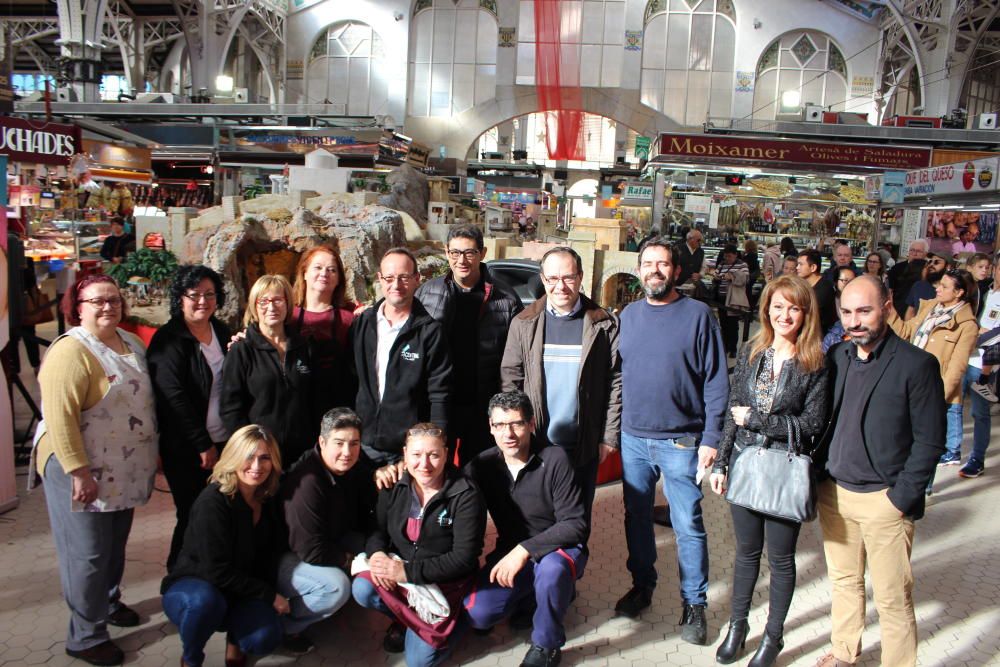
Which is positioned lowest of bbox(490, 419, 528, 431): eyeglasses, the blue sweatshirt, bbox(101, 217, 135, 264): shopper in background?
bbox(490, 419, 528, 431): eyeglasses

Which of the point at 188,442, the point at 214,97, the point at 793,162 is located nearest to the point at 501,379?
the point at 188,442

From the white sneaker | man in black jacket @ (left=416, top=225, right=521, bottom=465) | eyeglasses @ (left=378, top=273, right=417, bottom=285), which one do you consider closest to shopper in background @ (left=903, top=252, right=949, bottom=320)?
the white sneaker

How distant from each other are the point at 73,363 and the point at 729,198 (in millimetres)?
9841

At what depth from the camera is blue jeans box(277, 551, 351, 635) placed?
2805mm

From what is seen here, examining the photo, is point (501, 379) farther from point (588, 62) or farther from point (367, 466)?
point (588, 62)

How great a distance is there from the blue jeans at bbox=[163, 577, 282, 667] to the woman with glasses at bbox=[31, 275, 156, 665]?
1.21ft

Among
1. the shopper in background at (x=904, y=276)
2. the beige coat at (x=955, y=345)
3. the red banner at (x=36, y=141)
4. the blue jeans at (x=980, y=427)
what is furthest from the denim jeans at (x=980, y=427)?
the red banner at (x=36, y=141)

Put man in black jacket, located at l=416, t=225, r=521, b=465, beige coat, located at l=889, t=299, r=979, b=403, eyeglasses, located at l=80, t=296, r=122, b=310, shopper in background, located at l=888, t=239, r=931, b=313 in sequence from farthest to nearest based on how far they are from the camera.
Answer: shopper in background, located at l=888, t=239, r=931, b=313
beige coat, located at l=889, t=299, r=979, b=403
man in black jacket, located at l=416, t=225, r=521, b=465
eyeglasses, located at l=80, t=296, r=122, b=310

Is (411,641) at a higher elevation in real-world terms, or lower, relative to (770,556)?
lower

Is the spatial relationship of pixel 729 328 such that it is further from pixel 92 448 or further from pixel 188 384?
pixel 92 448

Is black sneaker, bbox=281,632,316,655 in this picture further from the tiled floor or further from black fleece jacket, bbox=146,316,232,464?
black fleece jacket, bbox=146,316,232,464

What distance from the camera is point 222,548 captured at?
2635mm

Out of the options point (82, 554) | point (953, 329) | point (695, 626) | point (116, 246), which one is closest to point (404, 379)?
point (82, 554)

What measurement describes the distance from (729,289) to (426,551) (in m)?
6.77
